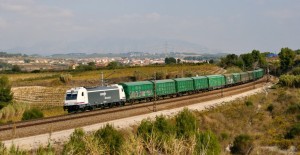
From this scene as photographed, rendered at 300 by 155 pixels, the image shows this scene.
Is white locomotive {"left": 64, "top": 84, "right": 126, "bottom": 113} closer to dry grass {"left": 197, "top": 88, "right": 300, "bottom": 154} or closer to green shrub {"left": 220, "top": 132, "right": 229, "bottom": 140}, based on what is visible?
dry grass {"left": 197, "top": 88, "right": 300, "bottom": 154}

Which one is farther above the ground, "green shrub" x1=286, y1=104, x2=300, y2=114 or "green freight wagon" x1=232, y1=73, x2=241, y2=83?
"green freight wagon" x1=232, y1=73, x2=241, y2=83

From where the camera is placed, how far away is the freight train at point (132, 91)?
37094 mm

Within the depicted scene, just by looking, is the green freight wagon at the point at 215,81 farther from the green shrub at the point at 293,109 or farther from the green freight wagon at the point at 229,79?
the green shrub at the point at 293,109

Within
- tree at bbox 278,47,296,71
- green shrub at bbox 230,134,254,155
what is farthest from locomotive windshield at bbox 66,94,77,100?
tree at bbox 278,47,296,71

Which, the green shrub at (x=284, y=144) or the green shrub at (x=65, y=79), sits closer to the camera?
the green shrub at (x=284, y=144)

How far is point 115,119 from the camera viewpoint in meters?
32.3

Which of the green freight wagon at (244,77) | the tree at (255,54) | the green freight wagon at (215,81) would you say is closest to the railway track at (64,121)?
the green freight wagon at (215,81)

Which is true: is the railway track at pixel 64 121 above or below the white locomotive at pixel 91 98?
below

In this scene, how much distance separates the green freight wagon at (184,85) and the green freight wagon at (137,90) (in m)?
6.81

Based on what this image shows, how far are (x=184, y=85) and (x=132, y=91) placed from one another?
12787 millimetres

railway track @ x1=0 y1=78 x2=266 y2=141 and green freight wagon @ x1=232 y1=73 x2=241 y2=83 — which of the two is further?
green freight wagon @ x1=232 y1=73 x2=241 y2=83

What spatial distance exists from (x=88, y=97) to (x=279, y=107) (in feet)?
77.4

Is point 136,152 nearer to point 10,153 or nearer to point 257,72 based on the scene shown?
point 10,153

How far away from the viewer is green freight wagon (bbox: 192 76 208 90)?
5855 centimetres
